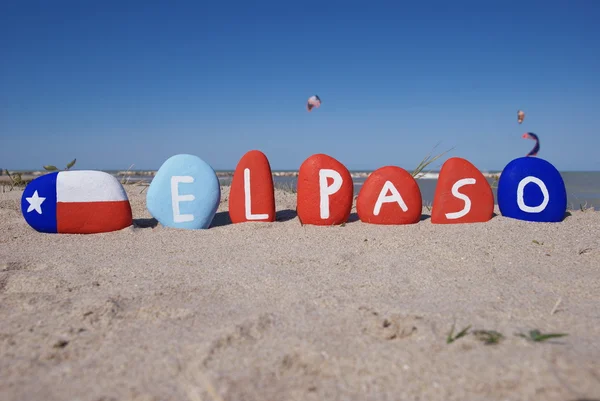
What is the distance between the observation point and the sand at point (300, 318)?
4.02ft

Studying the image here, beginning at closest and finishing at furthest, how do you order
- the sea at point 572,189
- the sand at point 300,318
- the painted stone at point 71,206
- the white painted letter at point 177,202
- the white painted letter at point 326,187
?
the sand at point 300,318, the painted stone at point 71,206, the white painted letter at point 177,202, the white painted letter at point 326,187, the sea at point 572,189

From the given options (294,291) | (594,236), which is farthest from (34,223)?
(594,236)

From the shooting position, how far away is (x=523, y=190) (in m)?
3.95

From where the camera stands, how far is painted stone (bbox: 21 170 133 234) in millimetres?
3584

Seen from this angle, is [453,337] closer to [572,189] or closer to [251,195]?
[251,195]

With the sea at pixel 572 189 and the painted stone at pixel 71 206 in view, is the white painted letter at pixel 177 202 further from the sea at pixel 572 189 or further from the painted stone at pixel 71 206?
the sea at pixel 572 189

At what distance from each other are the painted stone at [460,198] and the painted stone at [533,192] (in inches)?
9.1

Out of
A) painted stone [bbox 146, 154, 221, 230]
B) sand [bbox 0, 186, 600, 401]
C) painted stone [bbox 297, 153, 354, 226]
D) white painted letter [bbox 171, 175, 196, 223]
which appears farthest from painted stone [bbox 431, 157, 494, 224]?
white painted letter [bbox 171, 175, 196, 223]

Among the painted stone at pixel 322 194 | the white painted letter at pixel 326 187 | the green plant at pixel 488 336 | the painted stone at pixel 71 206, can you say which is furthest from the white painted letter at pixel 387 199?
the green plant at pixel 488 336

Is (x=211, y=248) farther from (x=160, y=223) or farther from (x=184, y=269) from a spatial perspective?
(x=160, y=223)

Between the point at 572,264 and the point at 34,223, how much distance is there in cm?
388

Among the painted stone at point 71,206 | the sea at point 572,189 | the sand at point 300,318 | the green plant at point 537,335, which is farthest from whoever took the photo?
the sea at point 572,189

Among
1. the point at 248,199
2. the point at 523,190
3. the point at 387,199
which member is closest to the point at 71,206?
the point at 248,199

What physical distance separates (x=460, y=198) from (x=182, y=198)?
241cm
